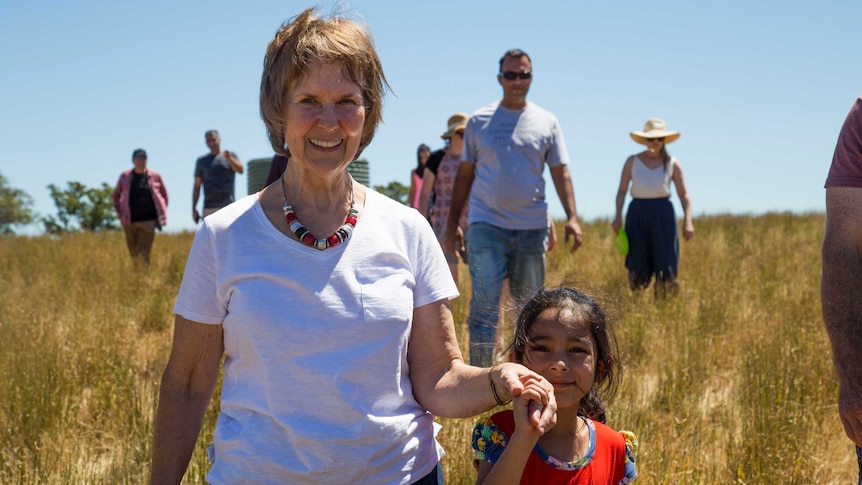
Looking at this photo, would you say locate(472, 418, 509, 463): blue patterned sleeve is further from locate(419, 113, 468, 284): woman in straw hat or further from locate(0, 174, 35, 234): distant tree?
locate(0, 174, 35, 234): distant tree

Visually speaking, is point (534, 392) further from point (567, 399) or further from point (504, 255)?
point (504, 255)

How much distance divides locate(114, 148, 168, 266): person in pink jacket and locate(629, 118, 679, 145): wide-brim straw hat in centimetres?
618

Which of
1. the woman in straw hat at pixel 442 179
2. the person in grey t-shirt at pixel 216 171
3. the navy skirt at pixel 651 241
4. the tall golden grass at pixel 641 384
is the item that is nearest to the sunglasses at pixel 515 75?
the woman in straw hat at pixel 442 179

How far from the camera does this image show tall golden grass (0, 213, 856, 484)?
3.64 metres

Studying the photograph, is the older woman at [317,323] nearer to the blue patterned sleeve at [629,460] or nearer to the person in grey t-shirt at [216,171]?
the blue patterned sleeve at [629,460]

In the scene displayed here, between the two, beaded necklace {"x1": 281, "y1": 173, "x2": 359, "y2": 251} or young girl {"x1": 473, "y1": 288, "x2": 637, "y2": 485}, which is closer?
beaded necklace {"x1": 281, "y1": 173, "x2": 359, "y2": 251}

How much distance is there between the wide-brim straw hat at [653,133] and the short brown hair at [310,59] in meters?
6.22

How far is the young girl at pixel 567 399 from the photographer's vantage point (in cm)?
229

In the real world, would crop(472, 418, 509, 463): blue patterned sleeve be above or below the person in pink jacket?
above

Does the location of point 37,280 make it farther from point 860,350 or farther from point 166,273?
point 860,350

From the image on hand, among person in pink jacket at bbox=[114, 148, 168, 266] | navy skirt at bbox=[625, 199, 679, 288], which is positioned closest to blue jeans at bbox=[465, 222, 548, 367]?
navy skirt at bbox=[625, 199, 679, 288]

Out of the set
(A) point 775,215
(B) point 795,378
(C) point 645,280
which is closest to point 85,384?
(B) point 795,378

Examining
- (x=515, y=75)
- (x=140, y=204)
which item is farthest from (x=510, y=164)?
(x=140, y=204)

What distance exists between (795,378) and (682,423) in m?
1.10
